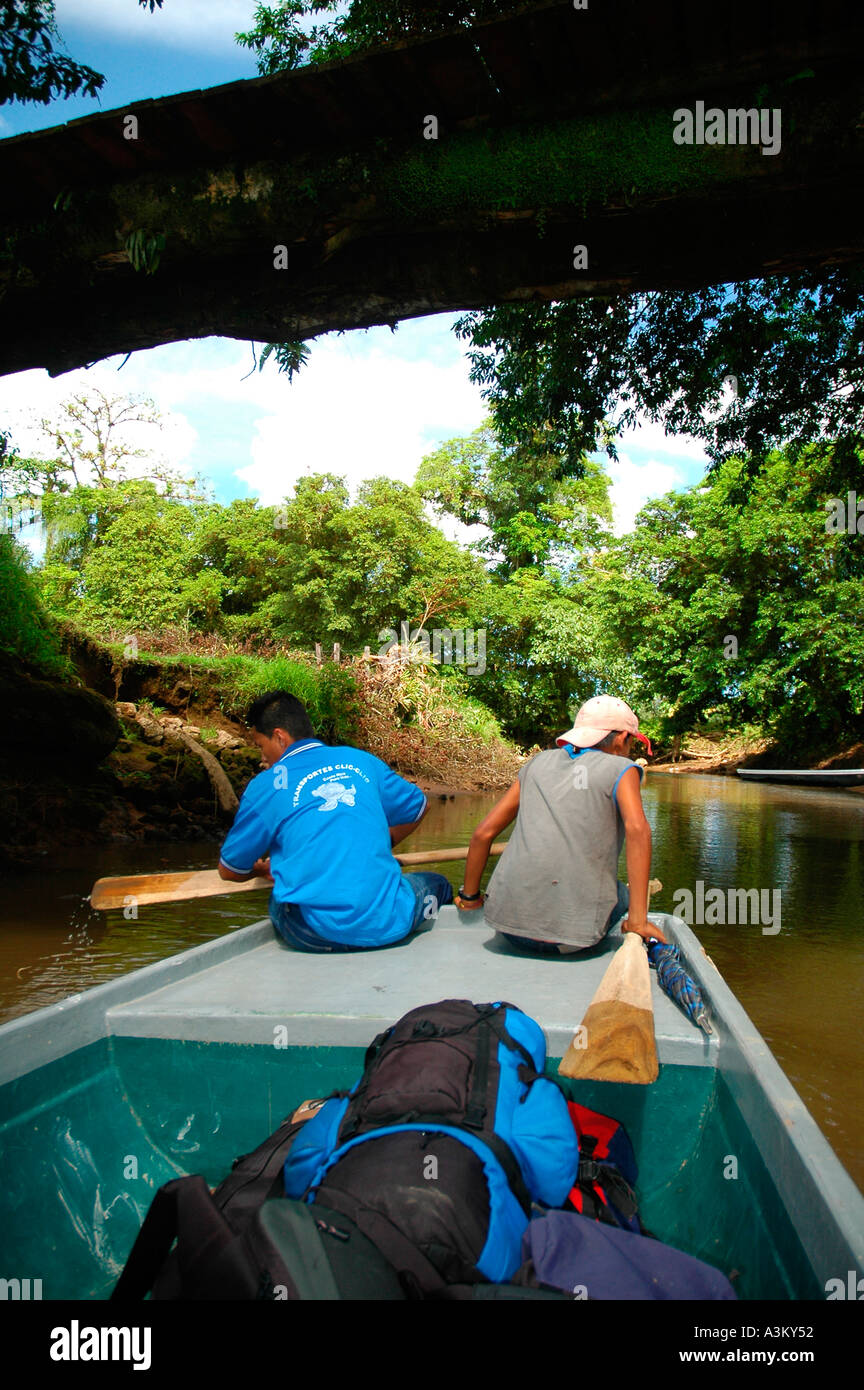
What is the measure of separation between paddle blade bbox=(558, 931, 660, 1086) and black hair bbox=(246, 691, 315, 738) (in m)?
1.88

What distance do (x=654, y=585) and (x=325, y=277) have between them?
23.7m

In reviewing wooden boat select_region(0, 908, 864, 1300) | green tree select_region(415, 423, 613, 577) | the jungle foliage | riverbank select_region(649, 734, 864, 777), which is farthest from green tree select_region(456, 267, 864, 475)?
green tree select_region(415, 423, 613, 577)

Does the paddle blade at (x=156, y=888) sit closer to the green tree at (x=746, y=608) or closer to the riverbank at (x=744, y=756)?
the green tree at (x=746, y=608)

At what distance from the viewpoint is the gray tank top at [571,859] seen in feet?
10.6

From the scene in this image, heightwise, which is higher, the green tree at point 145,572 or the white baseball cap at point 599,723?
the green tree at point 145,572

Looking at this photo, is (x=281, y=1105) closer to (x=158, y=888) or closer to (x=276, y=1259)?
(x=276, y=1259)

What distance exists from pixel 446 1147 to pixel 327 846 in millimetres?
1888

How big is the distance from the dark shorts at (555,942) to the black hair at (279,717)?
127 cm

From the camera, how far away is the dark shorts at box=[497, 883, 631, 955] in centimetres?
331

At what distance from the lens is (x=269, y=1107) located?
2416 mm

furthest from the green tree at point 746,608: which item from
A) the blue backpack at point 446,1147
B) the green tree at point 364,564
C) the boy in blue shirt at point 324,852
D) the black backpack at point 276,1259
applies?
the black backpack at point 276,1259

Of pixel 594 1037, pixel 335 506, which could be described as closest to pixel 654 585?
pixel 335 506

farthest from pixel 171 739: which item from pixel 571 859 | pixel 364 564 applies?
pixel 364 564
